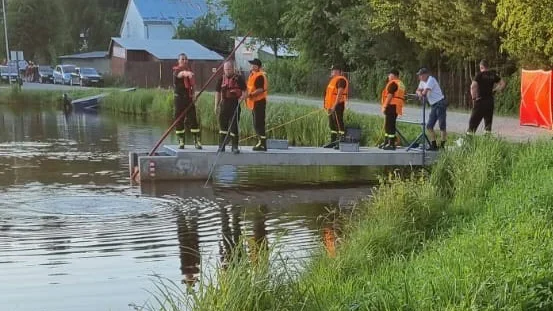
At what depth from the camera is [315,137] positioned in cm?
2212

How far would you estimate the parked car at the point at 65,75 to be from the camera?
60188 millimetres

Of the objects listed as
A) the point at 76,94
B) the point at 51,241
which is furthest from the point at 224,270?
the point at 76,94

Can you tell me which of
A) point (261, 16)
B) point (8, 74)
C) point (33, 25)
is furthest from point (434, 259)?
point (33, 25)

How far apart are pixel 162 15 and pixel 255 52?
2163 centimetres

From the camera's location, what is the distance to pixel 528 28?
19.7 m

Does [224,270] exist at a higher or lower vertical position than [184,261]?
higher

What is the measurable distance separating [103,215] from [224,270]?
21.7 feet

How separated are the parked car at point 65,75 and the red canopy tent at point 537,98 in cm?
4420

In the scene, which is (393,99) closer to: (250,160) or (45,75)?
(250,160)

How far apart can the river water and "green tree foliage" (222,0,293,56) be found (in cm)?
2398

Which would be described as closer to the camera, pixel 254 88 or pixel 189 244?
pixel 189 244

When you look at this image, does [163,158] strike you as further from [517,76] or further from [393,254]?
[517,76]

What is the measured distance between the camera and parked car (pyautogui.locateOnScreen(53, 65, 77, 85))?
197 feet

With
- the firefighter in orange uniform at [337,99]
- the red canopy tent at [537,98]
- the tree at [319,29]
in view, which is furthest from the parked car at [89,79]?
the firefighter in orange uniform at [337,99]
